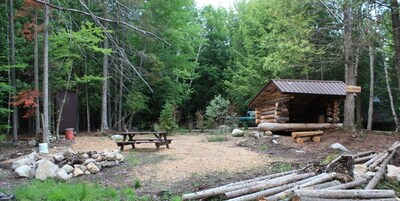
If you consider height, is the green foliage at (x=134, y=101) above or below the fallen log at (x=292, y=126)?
above

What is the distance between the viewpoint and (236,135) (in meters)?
16.0

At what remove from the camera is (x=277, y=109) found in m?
14.0

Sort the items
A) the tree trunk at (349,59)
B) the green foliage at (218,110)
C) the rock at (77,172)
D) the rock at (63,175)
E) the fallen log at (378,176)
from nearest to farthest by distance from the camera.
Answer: the fallen log at (378,176), the rock at (63,175), the rock at (77,172), the tree trunk at (349,59), the green foliage at (218,110)

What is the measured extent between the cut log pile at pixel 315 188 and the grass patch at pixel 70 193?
1257 mm

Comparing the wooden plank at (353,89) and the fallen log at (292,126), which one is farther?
the fallen log at (292,126)

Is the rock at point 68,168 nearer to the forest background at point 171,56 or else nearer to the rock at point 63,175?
the rock at point 63,175

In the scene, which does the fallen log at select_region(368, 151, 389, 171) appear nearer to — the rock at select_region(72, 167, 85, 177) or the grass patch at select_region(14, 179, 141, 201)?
the grass patch at select_region(14, 179, 141, 201)

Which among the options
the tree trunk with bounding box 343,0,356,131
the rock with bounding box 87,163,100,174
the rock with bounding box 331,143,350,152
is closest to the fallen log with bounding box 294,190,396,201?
the rock with bounding box 87,163,100,174

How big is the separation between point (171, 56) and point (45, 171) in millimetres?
16267

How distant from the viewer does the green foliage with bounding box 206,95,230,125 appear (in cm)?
1905

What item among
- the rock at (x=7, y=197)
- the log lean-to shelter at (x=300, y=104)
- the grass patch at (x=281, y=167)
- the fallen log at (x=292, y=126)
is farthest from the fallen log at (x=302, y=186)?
the fallen log at (x=292, y=126)

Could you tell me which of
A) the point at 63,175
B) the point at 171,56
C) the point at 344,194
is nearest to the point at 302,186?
the point at 344,194

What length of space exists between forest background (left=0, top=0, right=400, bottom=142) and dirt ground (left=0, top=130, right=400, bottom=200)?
185 centimetres

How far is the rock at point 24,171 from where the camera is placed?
7.15 m
